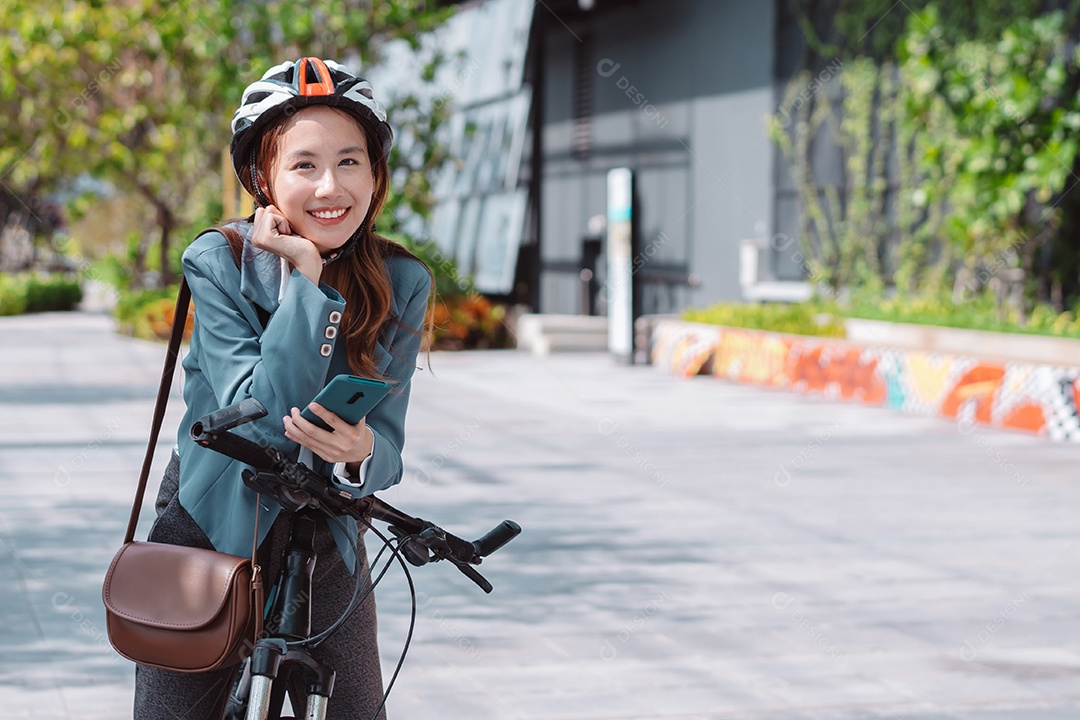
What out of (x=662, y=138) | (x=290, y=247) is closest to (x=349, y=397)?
(x=290, y=247)

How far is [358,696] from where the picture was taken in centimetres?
263

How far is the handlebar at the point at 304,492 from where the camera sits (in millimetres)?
2209

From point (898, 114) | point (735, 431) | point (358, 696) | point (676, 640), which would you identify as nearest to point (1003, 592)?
point (676, 640)

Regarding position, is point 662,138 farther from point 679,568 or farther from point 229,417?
point 229,417

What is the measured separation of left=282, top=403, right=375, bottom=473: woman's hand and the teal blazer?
65 mm

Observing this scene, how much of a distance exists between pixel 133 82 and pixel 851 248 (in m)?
11.8

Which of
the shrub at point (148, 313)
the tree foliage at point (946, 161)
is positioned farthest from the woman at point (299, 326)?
the shrub at point (148, 313)

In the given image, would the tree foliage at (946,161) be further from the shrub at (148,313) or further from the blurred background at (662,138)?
the shrub at (148,313)

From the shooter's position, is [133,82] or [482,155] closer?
[133,82]

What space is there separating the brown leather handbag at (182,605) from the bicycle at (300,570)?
54mm

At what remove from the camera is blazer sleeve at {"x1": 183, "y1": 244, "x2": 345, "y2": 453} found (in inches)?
91.1

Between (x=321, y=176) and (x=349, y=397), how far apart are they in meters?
0.43

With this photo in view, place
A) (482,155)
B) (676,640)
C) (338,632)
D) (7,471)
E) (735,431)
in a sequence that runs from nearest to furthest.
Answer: (338,632)
(676,640)
(7,471)
(735,431)
(482,155)

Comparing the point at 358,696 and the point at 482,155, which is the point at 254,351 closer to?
the point at 358,696
